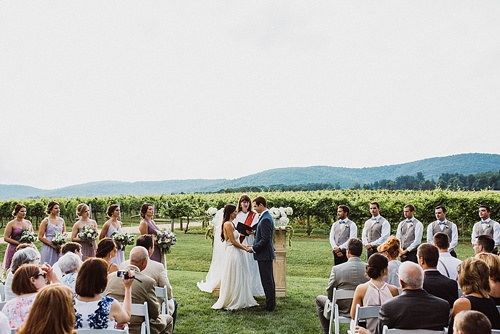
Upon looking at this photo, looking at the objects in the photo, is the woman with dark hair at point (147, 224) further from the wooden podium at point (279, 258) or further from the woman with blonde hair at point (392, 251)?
the woman with blonde hair at point (392, 251)

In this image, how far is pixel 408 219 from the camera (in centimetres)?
916

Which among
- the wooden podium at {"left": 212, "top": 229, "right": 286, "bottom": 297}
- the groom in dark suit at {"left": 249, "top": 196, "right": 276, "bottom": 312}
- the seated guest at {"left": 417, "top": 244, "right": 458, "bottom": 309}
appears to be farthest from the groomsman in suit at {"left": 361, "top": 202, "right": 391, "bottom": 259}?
the seated guest at {"left": 417, "top": 244, "right": 458, "bottom": 309}

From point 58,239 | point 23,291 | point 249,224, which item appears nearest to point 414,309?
point 23,291

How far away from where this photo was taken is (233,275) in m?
7.62

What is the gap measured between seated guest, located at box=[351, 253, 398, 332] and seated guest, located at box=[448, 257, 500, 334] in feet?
2.46

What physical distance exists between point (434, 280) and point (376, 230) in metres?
4.88

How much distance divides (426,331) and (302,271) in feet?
32.4

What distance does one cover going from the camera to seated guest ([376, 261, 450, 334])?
12.3 feet

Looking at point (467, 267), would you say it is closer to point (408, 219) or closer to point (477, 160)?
point (408, 219)

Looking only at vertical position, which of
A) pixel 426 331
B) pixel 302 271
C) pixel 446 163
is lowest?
pixel 302 271

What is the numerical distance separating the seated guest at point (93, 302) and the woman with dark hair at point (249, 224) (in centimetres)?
415

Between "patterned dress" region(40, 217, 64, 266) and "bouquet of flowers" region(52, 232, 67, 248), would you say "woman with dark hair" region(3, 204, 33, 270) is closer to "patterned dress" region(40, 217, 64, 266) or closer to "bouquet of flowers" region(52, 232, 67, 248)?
"patterned dress" region(40, 217, 64, 266)

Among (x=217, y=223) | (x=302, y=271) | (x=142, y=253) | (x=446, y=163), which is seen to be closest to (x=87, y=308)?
(x=142, y=253)

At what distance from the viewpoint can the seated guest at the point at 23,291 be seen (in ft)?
12.1
